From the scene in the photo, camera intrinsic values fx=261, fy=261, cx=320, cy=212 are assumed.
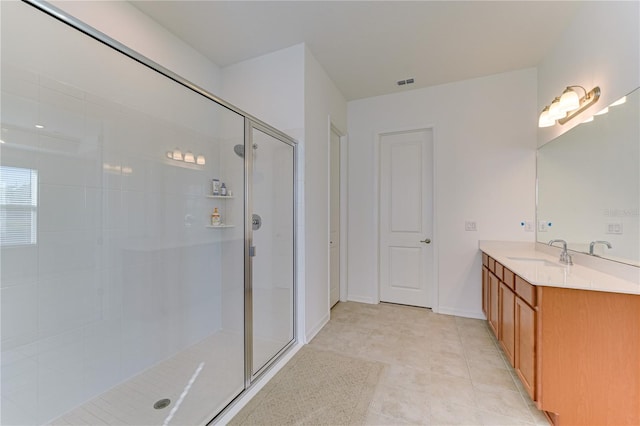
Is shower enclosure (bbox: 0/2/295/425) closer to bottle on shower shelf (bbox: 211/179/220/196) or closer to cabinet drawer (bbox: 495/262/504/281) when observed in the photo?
bottle on shower shelf (bbox: 211/179/220/196)

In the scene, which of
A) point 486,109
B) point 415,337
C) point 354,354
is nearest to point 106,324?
point 354,354

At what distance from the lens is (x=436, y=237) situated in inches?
128

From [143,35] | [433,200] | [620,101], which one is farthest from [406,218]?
[143,35]

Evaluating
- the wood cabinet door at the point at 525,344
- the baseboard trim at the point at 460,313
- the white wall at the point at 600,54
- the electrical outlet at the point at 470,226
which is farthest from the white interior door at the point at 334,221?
the white wall at the point at 600,54

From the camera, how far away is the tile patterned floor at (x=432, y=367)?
1.62 metres

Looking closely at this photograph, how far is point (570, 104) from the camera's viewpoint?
2.09 metres

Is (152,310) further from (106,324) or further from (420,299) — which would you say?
(420,299)

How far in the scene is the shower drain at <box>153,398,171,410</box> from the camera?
1.66 m

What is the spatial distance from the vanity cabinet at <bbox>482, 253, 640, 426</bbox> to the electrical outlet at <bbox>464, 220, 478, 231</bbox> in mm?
1561

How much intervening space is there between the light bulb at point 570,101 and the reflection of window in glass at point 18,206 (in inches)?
144

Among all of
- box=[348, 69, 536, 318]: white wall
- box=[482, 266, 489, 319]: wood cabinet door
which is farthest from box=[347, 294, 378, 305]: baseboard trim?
box=[482, 266, 489, 319]: wood cabinet door

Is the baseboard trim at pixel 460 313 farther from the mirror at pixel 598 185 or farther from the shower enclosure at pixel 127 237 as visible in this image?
the shower enclosure at pixel 127 237

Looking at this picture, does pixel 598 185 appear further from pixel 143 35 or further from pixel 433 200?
pixel 143 35

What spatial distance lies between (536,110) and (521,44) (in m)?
0.77
